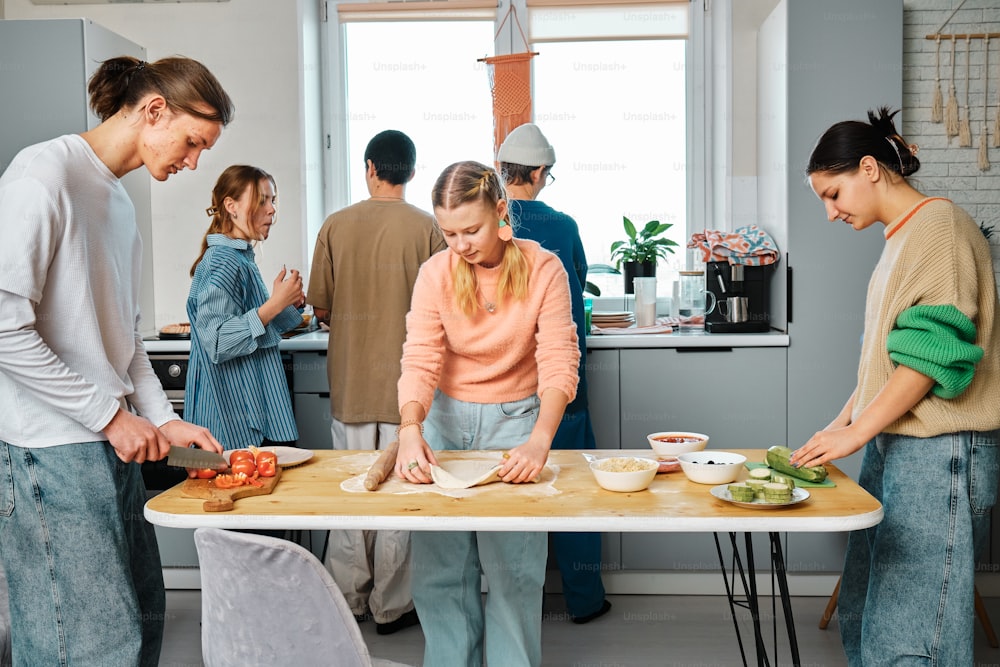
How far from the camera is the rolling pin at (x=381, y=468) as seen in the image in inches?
70.8

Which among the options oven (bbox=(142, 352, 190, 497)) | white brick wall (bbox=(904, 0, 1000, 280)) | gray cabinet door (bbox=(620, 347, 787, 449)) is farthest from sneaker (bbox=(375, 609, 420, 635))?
white brick wall (bbox=(904, 0, 1000, 280))

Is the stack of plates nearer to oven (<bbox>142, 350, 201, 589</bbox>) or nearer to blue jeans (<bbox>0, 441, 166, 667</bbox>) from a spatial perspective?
oven (<bbox>142, 350, 201, 589</bbox>)

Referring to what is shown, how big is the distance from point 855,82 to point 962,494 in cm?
184

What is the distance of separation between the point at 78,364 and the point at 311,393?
64.5 inches

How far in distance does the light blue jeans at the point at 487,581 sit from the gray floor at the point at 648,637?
33.9 inches

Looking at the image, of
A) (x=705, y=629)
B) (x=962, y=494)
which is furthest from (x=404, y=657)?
(x=962, y=494)

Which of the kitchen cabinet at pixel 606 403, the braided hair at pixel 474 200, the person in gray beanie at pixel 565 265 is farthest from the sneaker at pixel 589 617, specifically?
the braided hair at pixel 474 200

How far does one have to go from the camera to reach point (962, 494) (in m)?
1.86

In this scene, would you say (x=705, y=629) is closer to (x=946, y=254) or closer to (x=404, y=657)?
(x=404, y=657)

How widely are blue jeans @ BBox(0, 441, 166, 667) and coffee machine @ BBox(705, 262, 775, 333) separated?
228 cm

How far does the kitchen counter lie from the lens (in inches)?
128

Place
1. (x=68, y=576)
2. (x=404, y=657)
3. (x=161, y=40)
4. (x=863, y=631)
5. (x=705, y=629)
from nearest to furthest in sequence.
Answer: (x=68, y=576), (x=863, y=631), (x=404, y=657), (x=705, y=629), (x=161, y=40)

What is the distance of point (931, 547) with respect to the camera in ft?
6.11

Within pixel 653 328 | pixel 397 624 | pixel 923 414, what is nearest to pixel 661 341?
pixel 653 328
